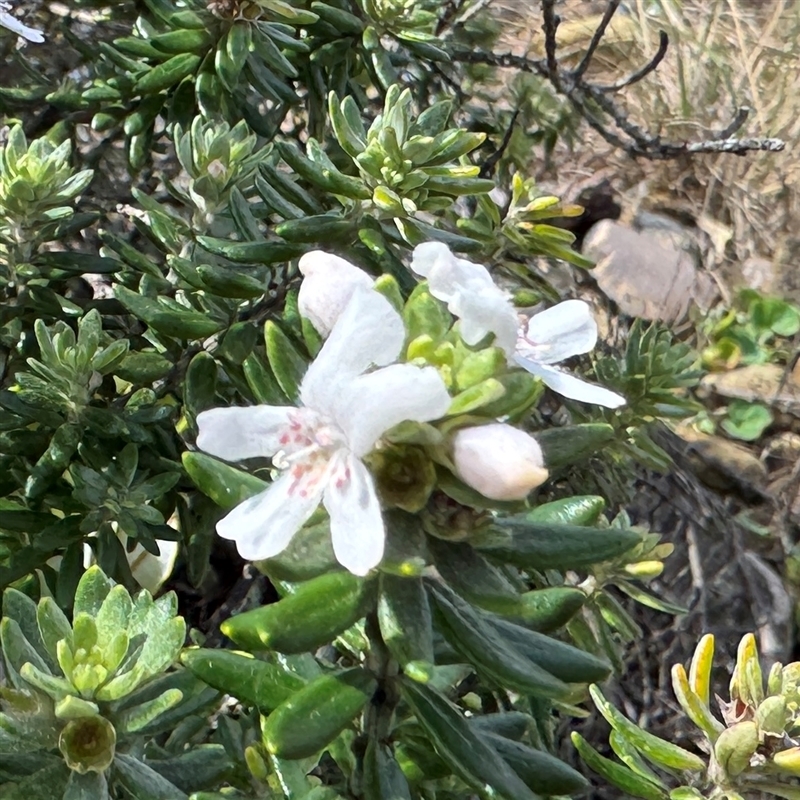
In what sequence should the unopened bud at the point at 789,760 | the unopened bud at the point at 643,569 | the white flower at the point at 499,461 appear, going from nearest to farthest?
the white flower at the point at 499,461 < the unopened bud at the point at 789,760 < the unopened bud at the point at 643,569

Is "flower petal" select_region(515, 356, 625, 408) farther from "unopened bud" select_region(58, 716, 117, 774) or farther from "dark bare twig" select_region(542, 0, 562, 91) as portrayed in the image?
"dark bare twig" select_region(542, 0, 562, 91)

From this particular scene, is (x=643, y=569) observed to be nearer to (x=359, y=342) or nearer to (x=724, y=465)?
(x=359, y=342)

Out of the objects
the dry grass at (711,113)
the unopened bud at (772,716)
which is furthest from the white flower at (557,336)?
the dry grass at (711,113)

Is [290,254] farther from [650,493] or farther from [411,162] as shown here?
[650,493]

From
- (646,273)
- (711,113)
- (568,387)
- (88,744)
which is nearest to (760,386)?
(646,273)

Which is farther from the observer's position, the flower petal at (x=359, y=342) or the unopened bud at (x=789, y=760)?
the unopened bud at (x=789, y=760)

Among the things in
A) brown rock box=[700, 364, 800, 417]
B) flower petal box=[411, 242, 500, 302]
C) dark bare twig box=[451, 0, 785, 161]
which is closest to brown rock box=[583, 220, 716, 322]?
brown rock box=[700, 364, 800, 417]

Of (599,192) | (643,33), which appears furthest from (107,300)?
(643,33)

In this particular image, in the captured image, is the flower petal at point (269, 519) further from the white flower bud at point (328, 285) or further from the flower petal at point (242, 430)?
the white flower bud at point (328, 285)
